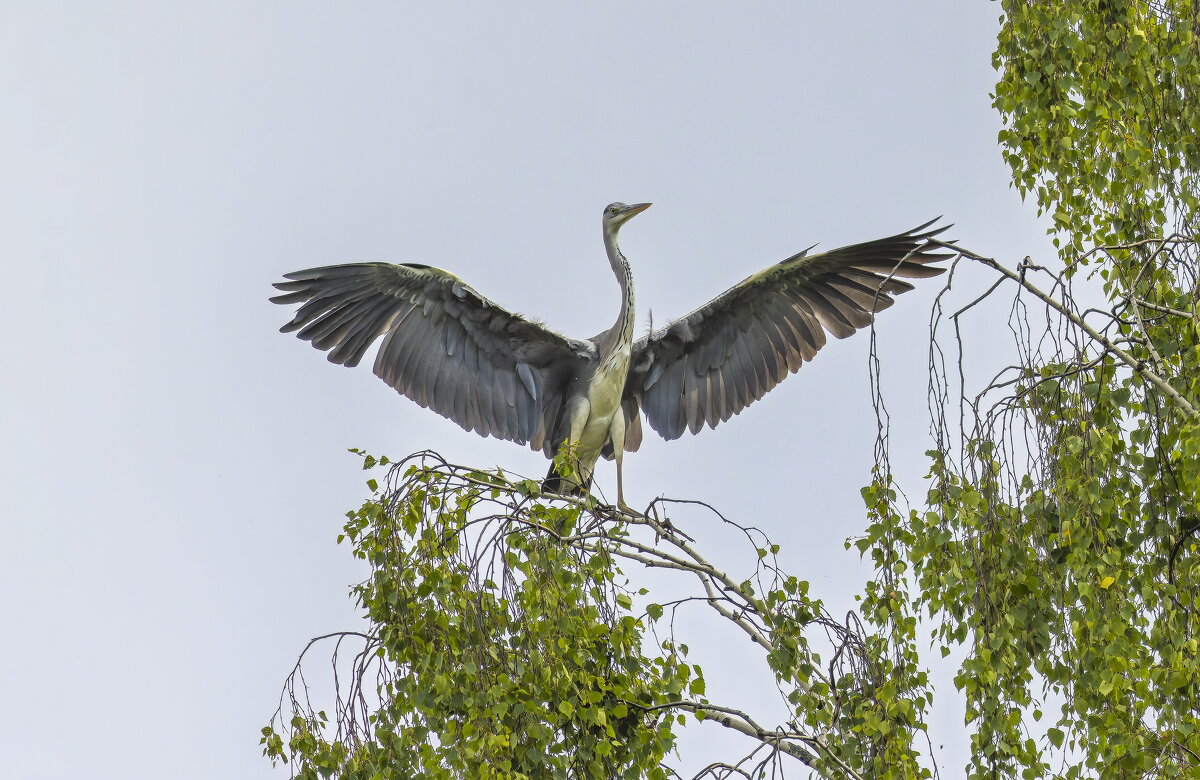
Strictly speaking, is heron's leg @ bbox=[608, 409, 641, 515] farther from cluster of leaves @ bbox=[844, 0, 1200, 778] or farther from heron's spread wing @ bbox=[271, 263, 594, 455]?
cluster of leaves @ bbox=[844, 0, 1200, 778]

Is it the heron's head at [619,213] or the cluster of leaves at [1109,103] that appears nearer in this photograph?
the cluster of leaves at [1109,103]

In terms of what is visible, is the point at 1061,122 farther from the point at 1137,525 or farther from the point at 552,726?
the point at 552,726

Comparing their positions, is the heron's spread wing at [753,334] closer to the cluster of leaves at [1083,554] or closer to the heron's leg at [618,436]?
the heron's leg at [618,436]

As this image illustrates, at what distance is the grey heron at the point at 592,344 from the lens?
7.02m

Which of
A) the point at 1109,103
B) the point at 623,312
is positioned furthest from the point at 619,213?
the point at 1109,103

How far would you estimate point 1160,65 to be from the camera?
4.28 meters

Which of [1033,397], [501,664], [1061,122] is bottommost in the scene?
[501,664]

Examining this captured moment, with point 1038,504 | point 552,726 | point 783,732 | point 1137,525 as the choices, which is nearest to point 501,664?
point 552,726

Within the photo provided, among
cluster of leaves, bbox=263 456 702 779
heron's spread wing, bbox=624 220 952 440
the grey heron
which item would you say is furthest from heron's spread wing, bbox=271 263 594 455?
cluster of leaves, bbox=263 456 702 779

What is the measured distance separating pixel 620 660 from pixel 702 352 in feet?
12.8

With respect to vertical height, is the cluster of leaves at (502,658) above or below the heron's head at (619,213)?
below

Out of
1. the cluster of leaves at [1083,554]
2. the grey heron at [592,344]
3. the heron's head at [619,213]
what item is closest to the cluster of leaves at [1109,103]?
the cluster of leaves at [1083,554]

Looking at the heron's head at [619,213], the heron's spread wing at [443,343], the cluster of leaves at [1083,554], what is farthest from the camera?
the heron's head at [619,213]

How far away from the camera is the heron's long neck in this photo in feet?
23.3
